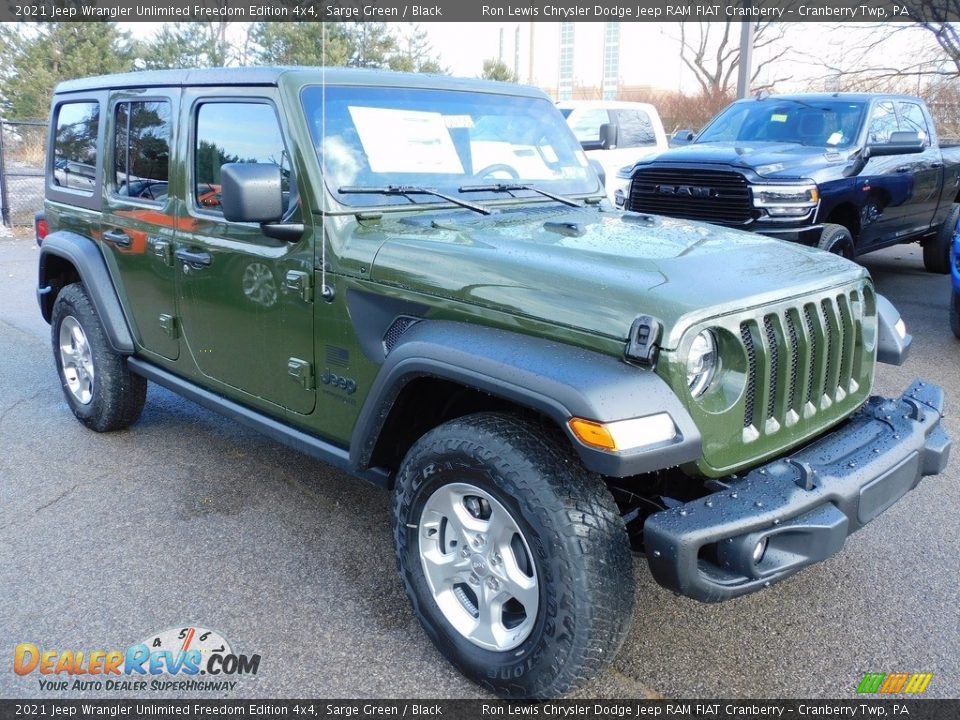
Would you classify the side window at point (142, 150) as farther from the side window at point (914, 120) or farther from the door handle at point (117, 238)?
the side window at point (914, 120)

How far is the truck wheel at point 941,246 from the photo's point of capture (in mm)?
9625

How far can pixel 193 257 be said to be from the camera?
3.76 meters

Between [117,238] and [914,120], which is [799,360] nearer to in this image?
[117,238]

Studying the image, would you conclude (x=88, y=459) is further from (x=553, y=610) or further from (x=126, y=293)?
(x=553, y=610)

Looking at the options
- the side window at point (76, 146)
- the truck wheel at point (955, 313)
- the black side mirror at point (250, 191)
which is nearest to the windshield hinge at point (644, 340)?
the black side mirror at point (250, 191)

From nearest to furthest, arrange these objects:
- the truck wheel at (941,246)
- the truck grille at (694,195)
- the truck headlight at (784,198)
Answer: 1. the truck headlight at (784,198)
2. the truck grille at (694,195)
3. the truck wheel at (941,246)

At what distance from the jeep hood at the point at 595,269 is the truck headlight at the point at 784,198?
151 inches

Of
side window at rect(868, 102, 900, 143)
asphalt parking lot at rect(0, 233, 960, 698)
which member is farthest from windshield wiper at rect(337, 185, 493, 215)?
side window at rect(868, 102, 900, 143)

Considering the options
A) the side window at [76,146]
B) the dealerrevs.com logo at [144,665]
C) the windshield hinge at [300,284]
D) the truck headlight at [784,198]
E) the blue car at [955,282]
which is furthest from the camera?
the truck headlight at [784,198]

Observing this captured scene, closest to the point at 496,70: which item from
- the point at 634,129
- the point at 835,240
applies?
the point at 634,129

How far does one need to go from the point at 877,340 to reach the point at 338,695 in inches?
92.7

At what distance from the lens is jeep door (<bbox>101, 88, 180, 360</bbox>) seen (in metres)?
3.99

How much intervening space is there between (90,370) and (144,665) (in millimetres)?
2468

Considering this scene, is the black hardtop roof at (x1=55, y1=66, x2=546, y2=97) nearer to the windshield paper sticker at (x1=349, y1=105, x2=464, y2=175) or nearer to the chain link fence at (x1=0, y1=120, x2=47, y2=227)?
the windshield paper sticker at (x1=349, y1=105, x2=464, y2=175)
